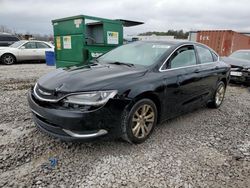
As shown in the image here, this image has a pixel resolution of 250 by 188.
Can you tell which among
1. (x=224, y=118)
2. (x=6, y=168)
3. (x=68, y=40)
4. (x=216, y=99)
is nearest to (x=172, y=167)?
(x=6, y=168)

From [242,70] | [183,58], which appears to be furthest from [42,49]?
[183,58]

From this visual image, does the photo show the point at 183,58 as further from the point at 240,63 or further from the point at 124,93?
the point at 240,63

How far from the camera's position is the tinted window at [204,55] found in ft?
14.7

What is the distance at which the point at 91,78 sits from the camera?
2893 millimetres

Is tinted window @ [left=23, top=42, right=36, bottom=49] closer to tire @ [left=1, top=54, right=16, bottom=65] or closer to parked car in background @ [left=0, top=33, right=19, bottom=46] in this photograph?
tire @ [left=1, top=54, right=16, bottom=65]

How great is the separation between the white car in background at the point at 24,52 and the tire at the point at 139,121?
11173mm

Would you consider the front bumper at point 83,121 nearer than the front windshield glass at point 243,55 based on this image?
Yes

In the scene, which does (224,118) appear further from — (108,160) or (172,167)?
(108,160)

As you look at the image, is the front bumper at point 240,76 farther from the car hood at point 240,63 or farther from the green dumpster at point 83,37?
the green dumpster at point 83,37

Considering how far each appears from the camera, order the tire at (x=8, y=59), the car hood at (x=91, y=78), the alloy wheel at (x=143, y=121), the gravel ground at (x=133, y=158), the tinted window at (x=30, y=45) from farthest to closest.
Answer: the tinted window at (x=30, y=45) < the tire at (x=8, y=59) < the alloy wheel at (x=143, y=121) < the car hood at (x=91, y=78) < the gravel ground at (x=133, y=158)

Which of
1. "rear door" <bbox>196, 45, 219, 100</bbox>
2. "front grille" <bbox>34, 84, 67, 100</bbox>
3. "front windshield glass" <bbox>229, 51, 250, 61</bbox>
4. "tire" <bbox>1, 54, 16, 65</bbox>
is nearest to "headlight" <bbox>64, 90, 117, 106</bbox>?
"front grille" <bbox>34, 84, 67, 100</bbox>

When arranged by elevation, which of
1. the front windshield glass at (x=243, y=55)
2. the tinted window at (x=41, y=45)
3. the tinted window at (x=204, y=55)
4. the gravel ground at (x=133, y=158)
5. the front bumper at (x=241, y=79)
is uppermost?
the tinted window at (x=204, y=55)

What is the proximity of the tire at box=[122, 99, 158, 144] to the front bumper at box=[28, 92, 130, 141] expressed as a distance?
0.44 feet

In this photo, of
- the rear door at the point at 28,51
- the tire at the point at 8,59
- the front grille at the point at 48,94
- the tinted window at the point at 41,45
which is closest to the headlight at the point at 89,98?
the front grille at the point at 48,94
